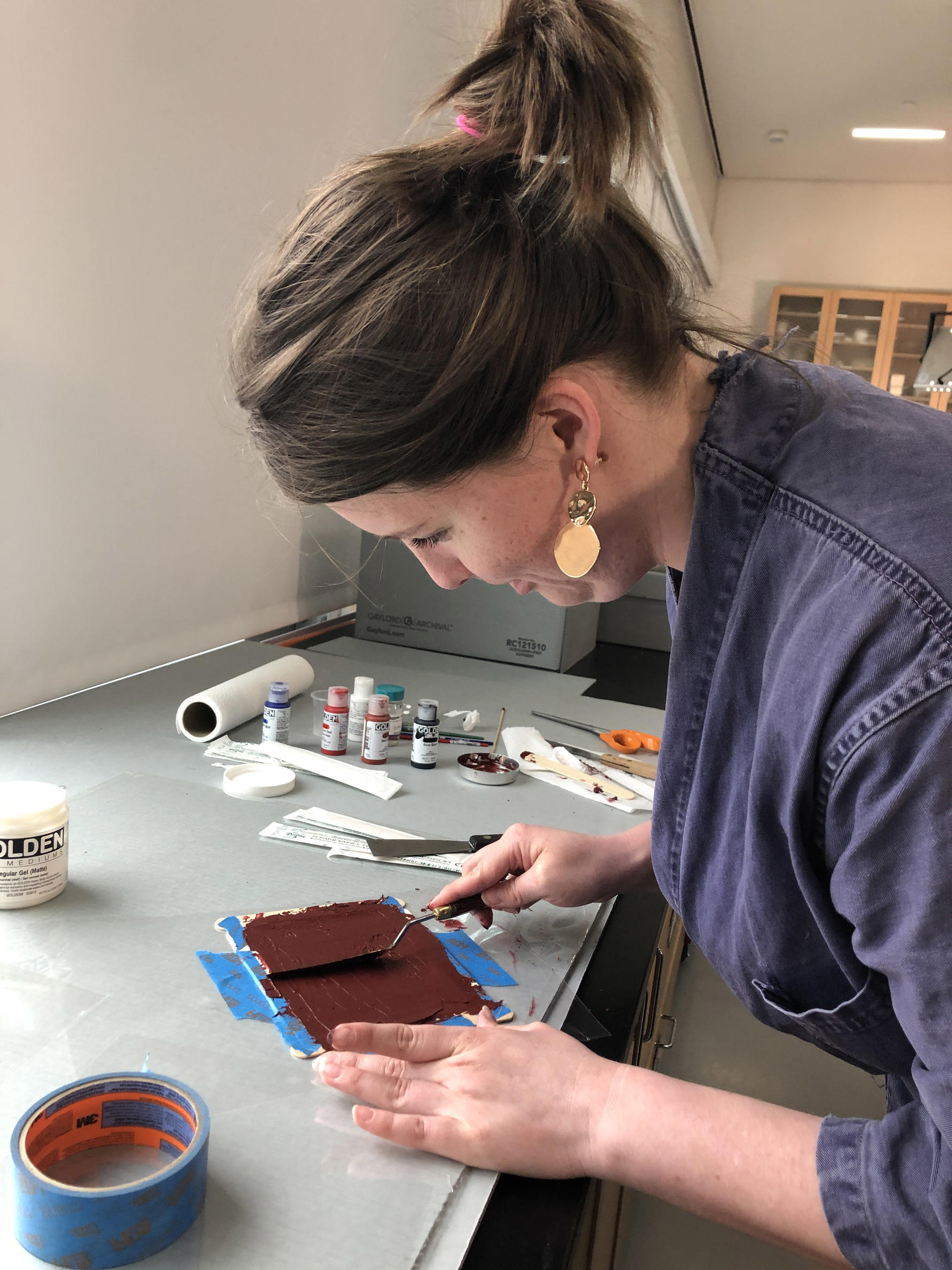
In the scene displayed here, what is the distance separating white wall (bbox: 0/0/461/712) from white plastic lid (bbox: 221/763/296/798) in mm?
348

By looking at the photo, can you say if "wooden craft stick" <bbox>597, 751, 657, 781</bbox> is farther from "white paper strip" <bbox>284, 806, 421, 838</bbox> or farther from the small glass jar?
"white paper strip" <bbox>284, 806, 421, 838</bbox>

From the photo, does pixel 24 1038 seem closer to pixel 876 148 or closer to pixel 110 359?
pixel 110 359

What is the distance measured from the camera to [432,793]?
4.20ft

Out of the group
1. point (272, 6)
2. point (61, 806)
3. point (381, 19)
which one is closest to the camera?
point (61, 806)

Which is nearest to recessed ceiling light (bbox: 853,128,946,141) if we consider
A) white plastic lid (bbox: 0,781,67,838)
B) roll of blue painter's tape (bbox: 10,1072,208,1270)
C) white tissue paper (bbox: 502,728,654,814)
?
white tissue paper (bbox: 502,728,654,814)

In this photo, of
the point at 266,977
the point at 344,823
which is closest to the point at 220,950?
the point at 266,977

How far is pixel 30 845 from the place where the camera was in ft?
2.85

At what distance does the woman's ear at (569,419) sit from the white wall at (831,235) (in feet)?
18.7

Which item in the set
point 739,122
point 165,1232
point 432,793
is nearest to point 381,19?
point 432,793

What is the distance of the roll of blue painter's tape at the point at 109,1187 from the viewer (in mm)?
504

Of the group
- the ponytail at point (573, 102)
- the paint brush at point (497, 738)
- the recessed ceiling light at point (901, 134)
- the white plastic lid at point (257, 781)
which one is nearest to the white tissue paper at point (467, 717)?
the paint brush at point (497, 738)

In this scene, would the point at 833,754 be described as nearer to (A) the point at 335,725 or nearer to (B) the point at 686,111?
(A) the point at 335,725

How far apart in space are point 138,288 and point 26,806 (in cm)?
98

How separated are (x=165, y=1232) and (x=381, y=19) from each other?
2.30 meters
